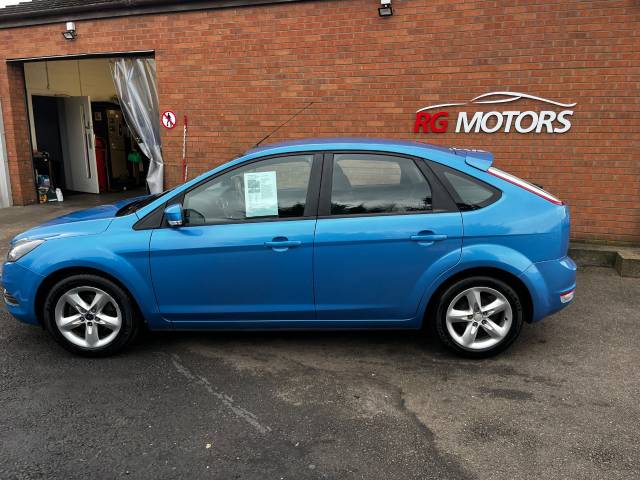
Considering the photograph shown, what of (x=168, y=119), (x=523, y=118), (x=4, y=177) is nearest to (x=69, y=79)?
(x=4, y=177)

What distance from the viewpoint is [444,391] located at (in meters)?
3.54

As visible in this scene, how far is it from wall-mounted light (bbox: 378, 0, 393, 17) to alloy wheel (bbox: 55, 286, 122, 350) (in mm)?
5267

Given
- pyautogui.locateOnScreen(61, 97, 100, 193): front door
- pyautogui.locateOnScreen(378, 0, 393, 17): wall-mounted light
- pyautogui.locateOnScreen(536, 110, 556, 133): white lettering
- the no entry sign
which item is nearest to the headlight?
the no entry sign

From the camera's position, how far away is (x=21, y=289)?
398cm

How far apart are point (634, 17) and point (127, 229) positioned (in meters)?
6.33

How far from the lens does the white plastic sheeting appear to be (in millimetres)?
8648

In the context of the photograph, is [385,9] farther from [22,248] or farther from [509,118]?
[22,248]

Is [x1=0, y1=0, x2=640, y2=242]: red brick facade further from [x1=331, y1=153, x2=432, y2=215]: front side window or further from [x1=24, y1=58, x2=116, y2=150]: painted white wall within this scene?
[x1=331, y1=153, x2=432, y2=215]: front side window

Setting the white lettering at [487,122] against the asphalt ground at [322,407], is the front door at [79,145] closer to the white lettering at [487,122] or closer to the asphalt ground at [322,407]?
the asphalt ground at [322,407]

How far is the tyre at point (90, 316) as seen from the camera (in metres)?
3.92

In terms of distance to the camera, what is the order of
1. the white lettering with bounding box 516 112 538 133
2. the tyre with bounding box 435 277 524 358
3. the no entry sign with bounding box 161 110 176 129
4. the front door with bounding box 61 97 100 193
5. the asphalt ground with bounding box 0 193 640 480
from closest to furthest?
the asphalt ground with bounding box 0 193 640 480
the tyre with bounding box 435 277 524 358
the white lettering with bounding box 516 112 538 133
the no entry sign with bounding box 161 110 176 129
the front door with bounding box 61 97 100 193

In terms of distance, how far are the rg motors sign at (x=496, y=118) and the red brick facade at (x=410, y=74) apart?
0.30 feet

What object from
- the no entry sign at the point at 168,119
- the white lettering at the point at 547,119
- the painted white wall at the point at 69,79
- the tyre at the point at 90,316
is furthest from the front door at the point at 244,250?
the painted white wall at the point at 69,79

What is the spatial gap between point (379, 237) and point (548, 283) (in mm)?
1290
